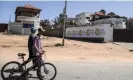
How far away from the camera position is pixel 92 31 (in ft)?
138

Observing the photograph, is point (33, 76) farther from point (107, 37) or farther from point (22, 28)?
point (22, 28)

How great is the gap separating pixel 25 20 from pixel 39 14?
508 inches

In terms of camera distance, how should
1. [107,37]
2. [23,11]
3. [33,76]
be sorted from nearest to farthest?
[33,76] → [107,37] → [23,11]

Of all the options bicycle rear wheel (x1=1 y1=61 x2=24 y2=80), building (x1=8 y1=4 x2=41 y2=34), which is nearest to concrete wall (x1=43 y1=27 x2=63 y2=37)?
building (x1=8 y1=4 x2=41 y2=34)

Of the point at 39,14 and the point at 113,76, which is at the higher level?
the point at 39,14

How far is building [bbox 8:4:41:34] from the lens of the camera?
5081 centimetres

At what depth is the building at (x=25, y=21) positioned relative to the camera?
167ft

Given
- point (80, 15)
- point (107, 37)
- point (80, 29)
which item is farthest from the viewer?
point (80, 15)

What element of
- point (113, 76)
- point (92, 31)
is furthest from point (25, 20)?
point (113, 76)

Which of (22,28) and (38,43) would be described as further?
(22,28)

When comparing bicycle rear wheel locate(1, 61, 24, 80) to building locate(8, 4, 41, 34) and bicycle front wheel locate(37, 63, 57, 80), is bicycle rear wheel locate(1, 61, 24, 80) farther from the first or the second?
building locate(8, 4, 41, 34)

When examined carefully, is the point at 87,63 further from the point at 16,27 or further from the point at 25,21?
the point at 25,21

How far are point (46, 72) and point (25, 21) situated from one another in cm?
4345

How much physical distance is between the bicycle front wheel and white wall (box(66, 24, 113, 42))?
1156 inches
